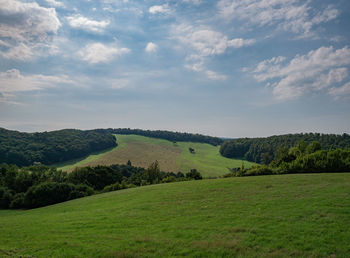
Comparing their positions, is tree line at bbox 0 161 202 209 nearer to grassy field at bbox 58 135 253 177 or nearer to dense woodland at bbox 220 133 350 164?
grassy field at bbox 58 135 253 177

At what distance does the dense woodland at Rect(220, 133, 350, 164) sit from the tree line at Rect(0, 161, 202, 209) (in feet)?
229

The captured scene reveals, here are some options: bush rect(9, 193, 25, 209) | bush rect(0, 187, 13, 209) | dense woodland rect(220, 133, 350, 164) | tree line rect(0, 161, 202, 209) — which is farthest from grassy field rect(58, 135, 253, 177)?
bush rect(9, 193, 25, 209)

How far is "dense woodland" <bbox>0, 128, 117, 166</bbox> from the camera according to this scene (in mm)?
102562

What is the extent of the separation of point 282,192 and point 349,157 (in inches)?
768

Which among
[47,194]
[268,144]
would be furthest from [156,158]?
[47,194]

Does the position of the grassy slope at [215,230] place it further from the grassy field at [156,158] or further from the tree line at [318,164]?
the grassy field at [156,158]

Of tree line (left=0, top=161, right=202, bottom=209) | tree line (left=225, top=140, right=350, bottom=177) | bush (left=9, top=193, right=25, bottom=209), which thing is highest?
tree line (left=225, top=140, right=350, bottom=177)

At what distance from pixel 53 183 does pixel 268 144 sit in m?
121

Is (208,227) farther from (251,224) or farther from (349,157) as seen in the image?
(349,157)

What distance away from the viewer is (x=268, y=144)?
431 feet

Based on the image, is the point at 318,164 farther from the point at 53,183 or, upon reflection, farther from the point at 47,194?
the point at 53,183

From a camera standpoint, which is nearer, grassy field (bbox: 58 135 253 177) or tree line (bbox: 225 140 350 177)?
tree line (bbox: 225 140 350 177)

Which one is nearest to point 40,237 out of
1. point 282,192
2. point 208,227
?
point 208,227

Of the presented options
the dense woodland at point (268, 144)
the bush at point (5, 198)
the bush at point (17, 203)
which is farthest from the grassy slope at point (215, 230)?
the dense woodland at point (268, 144)
